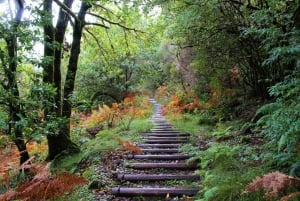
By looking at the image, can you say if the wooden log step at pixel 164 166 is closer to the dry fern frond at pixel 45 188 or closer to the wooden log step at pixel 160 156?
the wooden log step at pixel 160 156

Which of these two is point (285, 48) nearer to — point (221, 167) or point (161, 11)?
point (221, 167)

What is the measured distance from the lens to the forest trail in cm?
550

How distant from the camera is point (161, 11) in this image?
10766mm

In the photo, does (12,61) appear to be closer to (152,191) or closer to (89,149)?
(152,191)

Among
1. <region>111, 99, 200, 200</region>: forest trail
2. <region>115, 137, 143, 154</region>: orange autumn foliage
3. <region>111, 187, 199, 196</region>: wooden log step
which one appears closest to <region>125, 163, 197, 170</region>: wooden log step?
<region>111, 99, 200, 200</region>: forest trail

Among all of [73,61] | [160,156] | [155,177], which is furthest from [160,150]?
[73,61]

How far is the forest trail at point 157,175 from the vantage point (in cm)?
550

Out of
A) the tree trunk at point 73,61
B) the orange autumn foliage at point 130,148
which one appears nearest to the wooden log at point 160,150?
the orange autumn foliage at point 130,148

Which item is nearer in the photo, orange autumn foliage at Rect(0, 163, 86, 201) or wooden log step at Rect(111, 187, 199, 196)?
orange autumn foliage at Rect(0, 163, 86, 201)

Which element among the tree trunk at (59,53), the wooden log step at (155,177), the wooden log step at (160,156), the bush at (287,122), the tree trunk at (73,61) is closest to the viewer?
the bush at (287,122)

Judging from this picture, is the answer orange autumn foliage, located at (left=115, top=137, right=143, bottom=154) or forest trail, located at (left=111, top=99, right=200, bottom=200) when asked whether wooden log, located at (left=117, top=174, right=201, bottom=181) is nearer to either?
forest trail, located at (left=111, top=99, right=200, bottom=200)

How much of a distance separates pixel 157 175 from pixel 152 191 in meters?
0.76

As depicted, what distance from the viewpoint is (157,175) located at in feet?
20.6

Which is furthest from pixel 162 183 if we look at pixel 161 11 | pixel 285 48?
pixel 161 11
